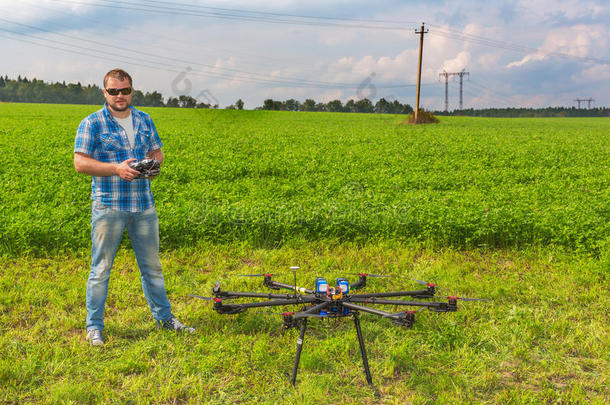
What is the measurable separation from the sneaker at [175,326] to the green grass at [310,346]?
10cm

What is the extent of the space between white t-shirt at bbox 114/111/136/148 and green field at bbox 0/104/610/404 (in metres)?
2.13

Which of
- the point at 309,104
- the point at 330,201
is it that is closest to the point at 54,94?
the point at 309,104

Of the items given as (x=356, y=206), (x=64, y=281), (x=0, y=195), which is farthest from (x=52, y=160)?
(x=356, y=206)

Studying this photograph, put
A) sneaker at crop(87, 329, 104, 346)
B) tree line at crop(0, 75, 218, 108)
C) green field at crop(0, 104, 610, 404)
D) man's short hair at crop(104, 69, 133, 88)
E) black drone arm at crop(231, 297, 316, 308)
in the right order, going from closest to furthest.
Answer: green field at crop(0, 104, 610, 404)
man's short hair at crop(104, 69, 133, 88)
black drone arm at crop(231, 297, 316, 308)
sneaker at crop(87, 329, 104, 346)
tree line at crop(0, 75, 218, 108)

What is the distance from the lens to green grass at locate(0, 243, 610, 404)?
381cm

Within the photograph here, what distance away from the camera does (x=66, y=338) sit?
15.1 ft

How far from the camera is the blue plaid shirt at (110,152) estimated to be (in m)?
4.21

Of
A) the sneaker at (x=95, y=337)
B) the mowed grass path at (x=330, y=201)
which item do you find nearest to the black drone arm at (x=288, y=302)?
the sneaker at (x=95, y=337)

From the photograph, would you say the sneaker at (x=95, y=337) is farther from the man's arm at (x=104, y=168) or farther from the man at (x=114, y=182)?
the man's arm at (x=104, y=168)

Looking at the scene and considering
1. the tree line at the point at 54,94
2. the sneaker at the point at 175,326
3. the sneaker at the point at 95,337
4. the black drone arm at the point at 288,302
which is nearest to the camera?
the black drone arm at the point at 288,302

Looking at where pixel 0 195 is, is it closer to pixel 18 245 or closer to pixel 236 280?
pixel 18 245

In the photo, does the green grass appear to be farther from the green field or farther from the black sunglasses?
the black sunglasses

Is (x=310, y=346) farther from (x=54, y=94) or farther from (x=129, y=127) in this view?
(x=54, y=94)

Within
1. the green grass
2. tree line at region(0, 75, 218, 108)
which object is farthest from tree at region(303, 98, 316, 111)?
the green grass
